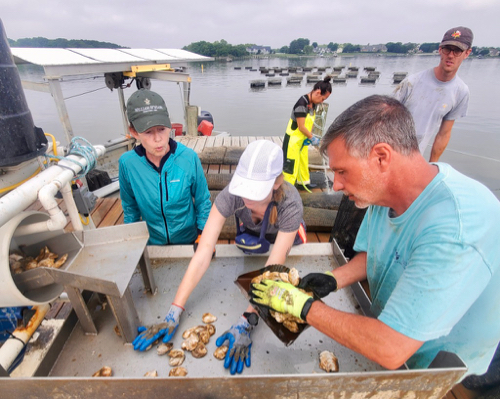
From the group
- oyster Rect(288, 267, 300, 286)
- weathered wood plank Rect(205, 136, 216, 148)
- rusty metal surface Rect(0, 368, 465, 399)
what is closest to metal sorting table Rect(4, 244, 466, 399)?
rusty metal surface Rect(0, 368, 465, 399)

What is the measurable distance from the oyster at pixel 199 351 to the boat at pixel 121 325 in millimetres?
22

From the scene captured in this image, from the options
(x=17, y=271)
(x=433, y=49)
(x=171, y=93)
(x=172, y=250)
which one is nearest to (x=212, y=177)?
(x=172, y=250)

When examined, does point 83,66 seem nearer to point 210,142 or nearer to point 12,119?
point 210,142

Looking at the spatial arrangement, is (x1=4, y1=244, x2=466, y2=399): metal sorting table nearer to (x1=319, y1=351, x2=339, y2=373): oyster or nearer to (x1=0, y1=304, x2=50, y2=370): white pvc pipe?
(x1=319, y1=351, x2=339, y2=373): oyster

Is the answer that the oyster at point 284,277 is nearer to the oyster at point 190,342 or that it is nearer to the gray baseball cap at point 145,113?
the oyster at point 190,342

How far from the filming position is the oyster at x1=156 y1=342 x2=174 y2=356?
3.84 feet

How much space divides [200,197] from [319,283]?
44.8 inches

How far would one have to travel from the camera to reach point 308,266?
5.52 ft

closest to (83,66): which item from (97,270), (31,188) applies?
(31,188)

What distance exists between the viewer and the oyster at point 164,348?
1.17 meters

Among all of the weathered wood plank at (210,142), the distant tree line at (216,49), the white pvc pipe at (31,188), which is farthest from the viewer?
the distant tree line at (216,49)

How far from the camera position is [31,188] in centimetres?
97

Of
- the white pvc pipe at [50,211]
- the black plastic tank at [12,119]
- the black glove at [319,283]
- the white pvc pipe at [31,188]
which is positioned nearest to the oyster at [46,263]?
the white pvc pipe at [50,211]

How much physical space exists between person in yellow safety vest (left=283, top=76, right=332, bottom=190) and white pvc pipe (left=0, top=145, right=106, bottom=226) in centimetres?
313
